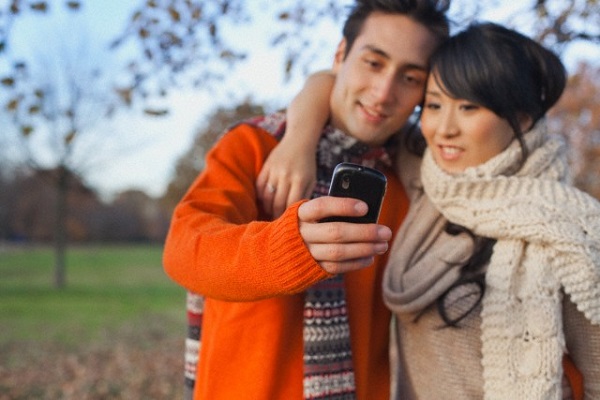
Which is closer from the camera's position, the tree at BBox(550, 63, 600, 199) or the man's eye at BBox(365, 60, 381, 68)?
the man's eye at BBox(365, 60, 381, 68)

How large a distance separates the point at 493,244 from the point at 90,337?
9235 mm

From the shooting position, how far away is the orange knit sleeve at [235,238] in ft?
4.12

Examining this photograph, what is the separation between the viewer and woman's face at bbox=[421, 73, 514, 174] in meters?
2.03

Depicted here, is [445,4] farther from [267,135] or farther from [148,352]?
[148,352]

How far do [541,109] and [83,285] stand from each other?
16998mm

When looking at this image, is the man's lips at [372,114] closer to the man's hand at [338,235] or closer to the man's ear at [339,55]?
the man's ear at [339,55]

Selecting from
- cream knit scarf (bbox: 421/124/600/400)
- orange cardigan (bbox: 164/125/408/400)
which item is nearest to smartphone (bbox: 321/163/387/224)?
orange cardigan (bbox: 164/125/408/400)

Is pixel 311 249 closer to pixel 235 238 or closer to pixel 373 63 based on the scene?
pixel 235 238

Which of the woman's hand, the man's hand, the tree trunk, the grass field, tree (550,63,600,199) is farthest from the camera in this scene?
the tree trunk

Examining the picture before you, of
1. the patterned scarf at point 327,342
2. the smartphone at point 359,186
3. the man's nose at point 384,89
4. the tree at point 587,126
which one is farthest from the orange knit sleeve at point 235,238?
the tree at point 587,126

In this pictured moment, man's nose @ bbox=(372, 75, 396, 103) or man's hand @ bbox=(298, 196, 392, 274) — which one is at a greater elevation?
man's nose @ bbox=(372, 75, 396, 103)

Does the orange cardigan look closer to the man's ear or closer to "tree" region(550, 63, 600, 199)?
the man's ear

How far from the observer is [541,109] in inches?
85.2

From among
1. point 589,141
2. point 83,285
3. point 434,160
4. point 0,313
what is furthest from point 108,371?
point 589,141
